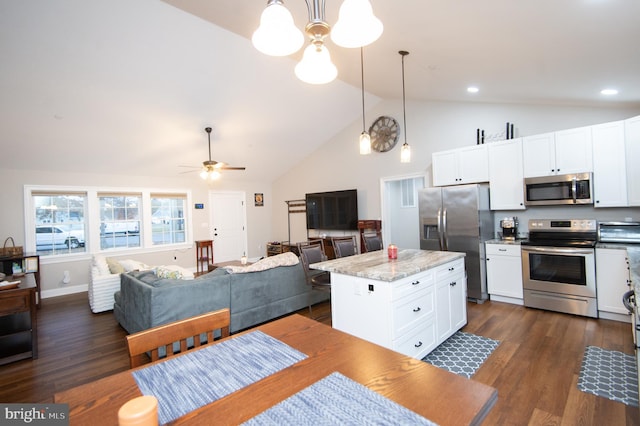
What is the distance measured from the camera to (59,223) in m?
5.88

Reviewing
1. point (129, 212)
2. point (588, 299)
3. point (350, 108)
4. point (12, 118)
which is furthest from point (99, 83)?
point (588, 299)

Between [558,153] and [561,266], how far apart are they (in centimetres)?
140

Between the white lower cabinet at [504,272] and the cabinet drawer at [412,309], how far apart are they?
6.44 feet

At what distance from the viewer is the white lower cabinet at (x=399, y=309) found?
2.37 metres

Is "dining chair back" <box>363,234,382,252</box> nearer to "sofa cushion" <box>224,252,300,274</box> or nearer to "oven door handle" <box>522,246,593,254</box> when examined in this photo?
"sofa cushion" <box>224,252,300,274</box>

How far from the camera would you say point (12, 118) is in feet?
14.0

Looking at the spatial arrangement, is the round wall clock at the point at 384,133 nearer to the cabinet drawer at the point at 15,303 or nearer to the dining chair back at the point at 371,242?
the dining chair back at the point at 371,242

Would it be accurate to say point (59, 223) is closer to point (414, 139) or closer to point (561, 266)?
point (414, 139)

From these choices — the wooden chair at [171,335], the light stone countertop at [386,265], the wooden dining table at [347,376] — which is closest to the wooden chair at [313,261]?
the light stone countertop at [386,265]

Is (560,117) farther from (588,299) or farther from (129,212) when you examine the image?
(129,212)

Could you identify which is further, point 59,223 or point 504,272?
point 59,223

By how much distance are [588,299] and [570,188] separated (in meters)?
1.32

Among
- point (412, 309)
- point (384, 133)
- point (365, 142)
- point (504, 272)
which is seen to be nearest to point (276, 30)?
point (365, 142)

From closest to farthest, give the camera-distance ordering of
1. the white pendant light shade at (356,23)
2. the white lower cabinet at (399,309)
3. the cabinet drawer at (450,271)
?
the white pendant light shade at (356,23) → the white lower cabinet at (399,309) → the cabinet drawer at (450,271)
